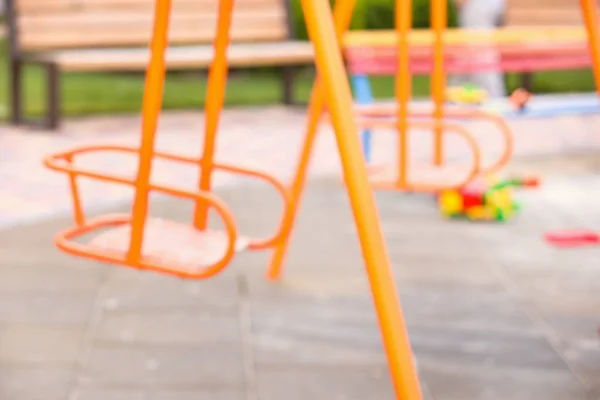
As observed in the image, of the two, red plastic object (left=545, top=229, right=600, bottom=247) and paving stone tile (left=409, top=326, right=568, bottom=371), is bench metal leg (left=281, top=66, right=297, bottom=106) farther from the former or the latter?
paving stone tile (left=409, top=326, right=568, bottom=371)

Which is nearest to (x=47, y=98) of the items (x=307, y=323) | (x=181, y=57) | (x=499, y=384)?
(x=181, y=57)

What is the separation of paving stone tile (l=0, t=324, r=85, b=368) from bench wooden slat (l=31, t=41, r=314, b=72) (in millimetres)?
4138

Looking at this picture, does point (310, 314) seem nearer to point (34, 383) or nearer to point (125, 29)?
point (34, 383)

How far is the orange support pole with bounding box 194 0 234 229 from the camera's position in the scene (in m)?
2.73

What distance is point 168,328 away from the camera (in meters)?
3.48

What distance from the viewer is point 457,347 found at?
336 cm

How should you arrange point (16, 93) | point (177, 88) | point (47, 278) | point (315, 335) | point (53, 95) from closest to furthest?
point (315, 335), point (47, 278), point (53, 95), point (16, 93), point (177, 88)

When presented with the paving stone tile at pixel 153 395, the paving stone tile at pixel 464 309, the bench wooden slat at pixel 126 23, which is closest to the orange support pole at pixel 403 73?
the paving stone tile at pixel 464 309

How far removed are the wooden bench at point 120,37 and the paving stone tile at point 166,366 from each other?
4.35 meters

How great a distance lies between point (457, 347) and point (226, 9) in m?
1.36

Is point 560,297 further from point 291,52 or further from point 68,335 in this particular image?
point 291,52

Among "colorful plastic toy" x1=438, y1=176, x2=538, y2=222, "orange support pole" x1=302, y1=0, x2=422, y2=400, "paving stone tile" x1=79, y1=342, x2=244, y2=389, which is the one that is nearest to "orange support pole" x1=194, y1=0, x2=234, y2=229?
"paving stone tile" x1=79, y1=342, x2=244, y2=389

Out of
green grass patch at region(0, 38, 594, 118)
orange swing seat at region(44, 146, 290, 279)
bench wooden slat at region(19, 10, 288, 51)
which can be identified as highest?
orange swing seat at region(44, 146, 290, 279)

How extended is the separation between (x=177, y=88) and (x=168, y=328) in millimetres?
6719
